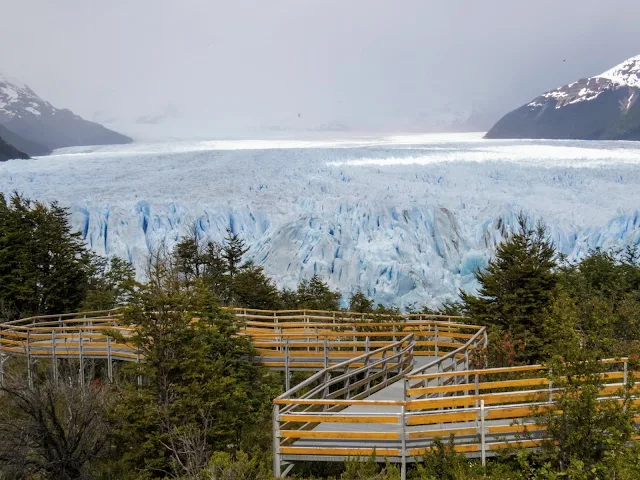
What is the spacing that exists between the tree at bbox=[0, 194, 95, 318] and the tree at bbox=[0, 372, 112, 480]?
17.5 metres

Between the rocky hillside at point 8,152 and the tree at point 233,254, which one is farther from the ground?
the rocky hillside at point 8,152

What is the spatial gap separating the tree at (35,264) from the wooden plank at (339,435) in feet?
72.4

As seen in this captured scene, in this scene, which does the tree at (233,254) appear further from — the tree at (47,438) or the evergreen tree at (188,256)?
the tree at (47,438)

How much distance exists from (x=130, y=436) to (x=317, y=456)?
4.32m

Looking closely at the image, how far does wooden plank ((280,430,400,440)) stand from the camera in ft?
30.3

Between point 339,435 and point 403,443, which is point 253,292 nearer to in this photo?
point 339,435

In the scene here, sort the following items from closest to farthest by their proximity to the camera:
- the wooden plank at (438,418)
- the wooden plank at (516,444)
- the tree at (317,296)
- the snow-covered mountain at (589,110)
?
1. the wooden plank at (516,444)
2. the wooden plank at (438,418)
3. the tree at (317,296)
4. the snow-covered mountain at (589,110)

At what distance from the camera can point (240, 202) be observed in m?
37.4

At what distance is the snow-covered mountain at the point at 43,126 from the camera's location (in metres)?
71.9

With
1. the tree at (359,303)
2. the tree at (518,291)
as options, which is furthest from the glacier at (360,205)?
the tree at (518,291)

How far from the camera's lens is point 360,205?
3572cm

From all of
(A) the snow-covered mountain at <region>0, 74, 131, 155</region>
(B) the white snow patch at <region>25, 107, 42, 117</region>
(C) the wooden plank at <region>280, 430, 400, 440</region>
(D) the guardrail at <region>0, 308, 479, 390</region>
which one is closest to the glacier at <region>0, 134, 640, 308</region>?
(D) the guardrail at <region>0, 308, 479, 390</region>

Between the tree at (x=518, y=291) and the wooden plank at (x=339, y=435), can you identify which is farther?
the tree at (x=518, y=291)

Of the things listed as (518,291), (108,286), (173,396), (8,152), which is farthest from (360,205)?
(8,152)
